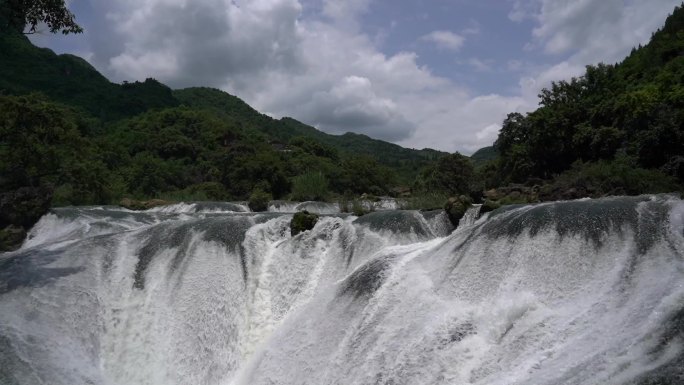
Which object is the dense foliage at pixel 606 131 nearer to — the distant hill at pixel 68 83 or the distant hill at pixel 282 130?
the distant hill at pixel 282 130

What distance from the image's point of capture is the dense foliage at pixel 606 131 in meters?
21.0

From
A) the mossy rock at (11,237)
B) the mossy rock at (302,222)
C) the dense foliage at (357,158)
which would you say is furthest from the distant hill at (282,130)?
the mossy rock at (302,222)

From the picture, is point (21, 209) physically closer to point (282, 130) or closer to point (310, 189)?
point (310, 189)

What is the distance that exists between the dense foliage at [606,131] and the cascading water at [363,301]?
1113cm

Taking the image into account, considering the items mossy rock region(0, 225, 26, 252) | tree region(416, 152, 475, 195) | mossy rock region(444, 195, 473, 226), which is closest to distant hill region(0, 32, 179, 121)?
mossy rock region(0, 225, 26, 252)

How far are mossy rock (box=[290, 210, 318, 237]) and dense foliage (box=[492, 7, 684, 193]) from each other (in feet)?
40.1

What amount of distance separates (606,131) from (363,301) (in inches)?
786

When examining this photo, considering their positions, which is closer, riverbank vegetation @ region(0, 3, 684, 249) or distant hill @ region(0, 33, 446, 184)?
riverbank vegetation @ region(0, 3, 684, 249)

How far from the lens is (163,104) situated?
89062mm

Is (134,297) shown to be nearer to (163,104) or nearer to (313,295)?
(313,295)

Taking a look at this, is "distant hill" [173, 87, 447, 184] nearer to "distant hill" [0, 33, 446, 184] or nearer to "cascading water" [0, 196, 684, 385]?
"distant hill" [0, 33, 446, 184]

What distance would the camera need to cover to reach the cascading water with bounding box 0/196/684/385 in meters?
7.89

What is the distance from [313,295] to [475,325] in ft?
15.6

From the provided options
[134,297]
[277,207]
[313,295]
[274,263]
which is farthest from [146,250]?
[277,207]
